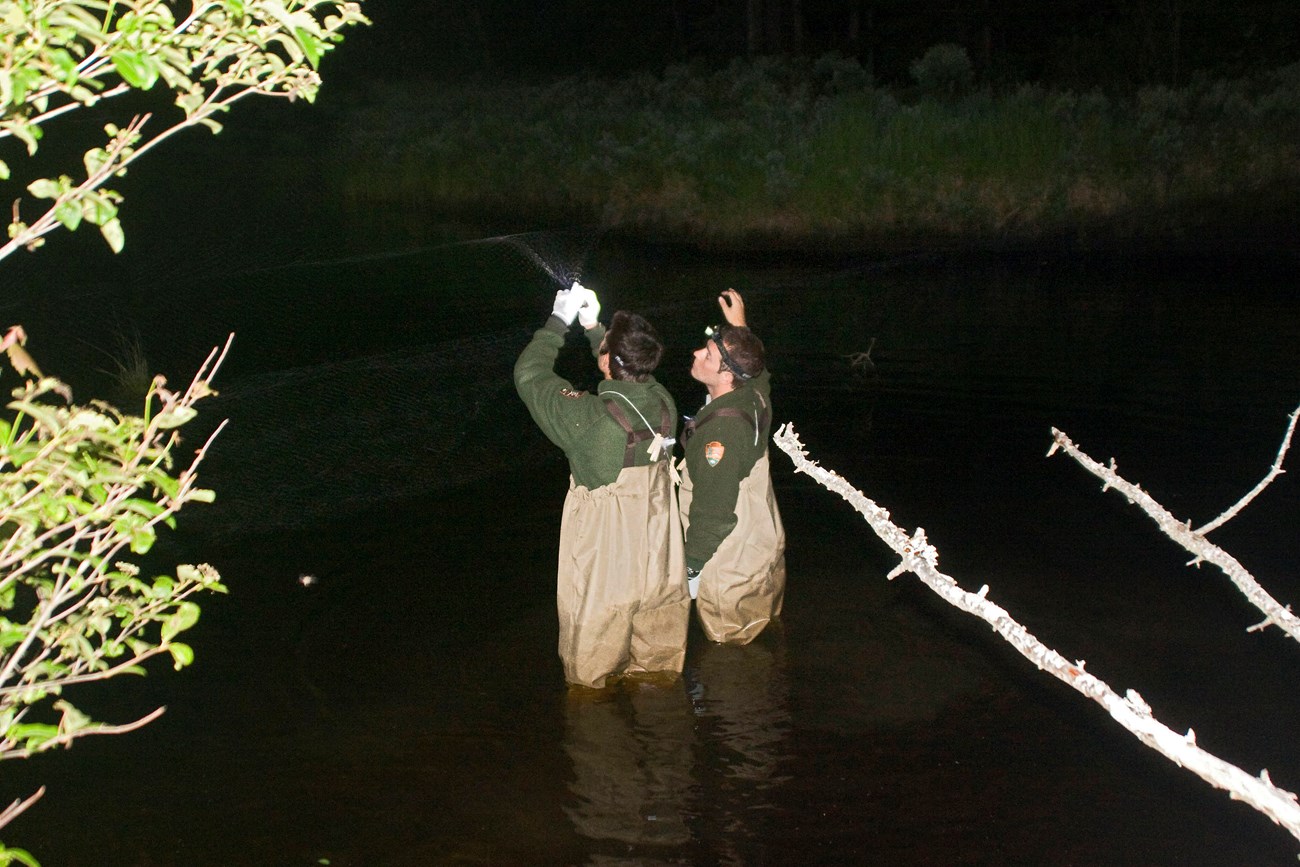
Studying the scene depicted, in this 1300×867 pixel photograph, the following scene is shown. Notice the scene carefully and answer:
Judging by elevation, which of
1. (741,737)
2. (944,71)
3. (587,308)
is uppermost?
(944,71)

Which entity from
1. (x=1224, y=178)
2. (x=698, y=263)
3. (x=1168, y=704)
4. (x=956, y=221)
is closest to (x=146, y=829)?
(x=1168, y=704)

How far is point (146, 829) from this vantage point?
185 inches

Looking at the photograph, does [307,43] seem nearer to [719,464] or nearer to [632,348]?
[632,348]

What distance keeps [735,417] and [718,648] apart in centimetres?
139

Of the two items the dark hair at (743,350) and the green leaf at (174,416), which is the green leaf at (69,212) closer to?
the green leaf at (174,416)

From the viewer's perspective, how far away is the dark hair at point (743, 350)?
208 inches

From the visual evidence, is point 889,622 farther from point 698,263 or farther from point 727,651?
point 698,263

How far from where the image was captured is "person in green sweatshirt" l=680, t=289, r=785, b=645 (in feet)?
17.3

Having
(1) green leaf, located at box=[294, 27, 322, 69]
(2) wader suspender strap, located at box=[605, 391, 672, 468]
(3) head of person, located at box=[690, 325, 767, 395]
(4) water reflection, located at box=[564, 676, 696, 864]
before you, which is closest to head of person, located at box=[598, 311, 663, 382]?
(2) wader suspender strap, located at box=[605, 391, 672, 468]

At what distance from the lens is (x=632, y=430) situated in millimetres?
4887

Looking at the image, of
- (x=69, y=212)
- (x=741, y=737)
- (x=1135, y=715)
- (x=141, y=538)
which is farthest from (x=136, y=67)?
(x=741, y=737)

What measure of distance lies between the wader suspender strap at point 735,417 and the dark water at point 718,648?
→ 118 cm

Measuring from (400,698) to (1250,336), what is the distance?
1077 centimetres

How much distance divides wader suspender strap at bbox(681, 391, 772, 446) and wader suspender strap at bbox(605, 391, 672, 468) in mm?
325
